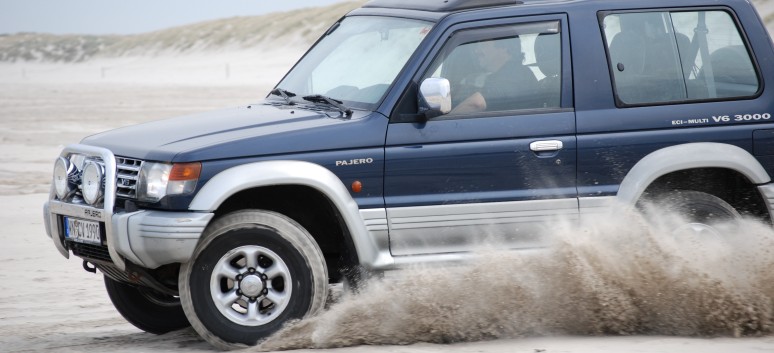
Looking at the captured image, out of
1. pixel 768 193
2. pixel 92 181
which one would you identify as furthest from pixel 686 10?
pixel 92 181

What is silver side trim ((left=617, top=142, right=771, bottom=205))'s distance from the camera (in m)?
6.18

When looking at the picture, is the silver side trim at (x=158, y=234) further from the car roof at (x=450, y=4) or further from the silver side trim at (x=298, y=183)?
the car roof at (x=450, y=4)

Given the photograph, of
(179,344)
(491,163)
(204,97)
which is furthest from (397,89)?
(204,97)

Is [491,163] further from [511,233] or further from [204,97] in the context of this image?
[204,97]

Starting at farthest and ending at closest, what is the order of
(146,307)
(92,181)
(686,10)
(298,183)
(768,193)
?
(146,307) < (686,10) < (768,193) < (92,181) < (298,183)

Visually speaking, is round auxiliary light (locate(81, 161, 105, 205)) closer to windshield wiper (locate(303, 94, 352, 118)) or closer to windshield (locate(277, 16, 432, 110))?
windshield wiper (locate(303, 94, 352, 118))

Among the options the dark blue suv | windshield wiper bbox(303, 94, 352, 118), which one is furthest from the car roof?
windshield wiper bbox(303, 94, 352, 118)

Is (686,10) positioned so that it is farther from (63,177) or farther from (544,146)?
(63,177)

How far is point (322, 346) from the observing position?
5.92 m

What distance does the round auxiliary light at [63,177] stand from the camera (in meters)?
6.07

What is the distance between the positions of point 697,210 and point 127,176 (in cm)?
295

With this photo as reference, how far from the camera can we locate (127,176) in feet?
19.1

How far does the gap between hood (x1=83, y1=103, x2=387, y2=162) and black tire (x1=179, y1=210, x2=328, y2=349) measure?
1.10 ft

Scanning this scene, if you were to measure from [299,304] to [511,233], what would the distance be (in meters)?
1.12
